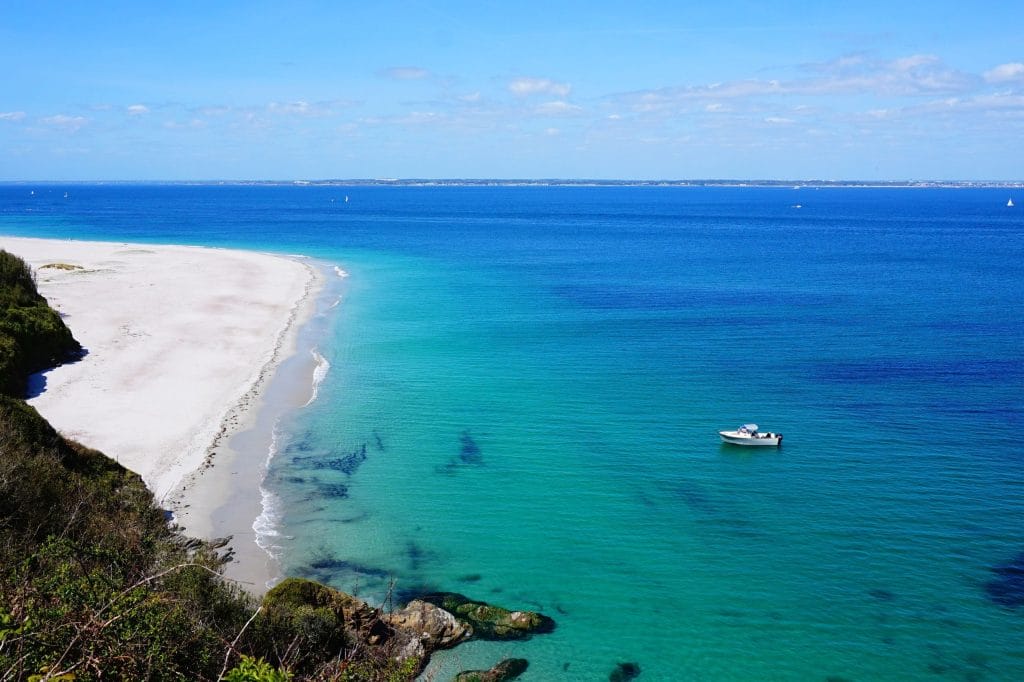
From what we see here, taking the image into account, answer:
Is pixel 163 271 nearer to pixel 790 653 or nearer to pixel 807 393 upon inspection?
pixel 807 393

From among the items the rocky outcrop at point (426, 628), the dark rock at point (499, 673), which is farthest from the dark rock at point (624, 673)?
the rocky outcrop at point (426, 628)

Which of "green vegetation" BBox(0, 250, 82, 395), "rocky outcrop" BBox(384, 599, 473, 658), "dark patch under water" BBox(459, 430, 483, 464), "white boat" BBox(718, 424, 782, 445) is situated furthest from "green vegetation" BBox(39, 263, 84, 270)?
"rocky outcrop" BBox(384, 599, 473, 658)

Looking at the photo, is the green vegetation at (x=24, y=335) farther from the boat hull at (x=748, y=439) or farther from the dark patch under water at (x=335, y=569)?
the boat hull at (x=748, y=439)

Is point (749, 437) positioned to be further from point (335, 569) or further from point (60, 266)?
point (60, 266)

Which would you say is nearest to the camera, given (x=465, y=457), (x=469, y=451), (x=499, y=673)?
(x=499, y=673)

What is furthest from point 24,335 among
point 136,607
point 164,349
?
point 136,607
